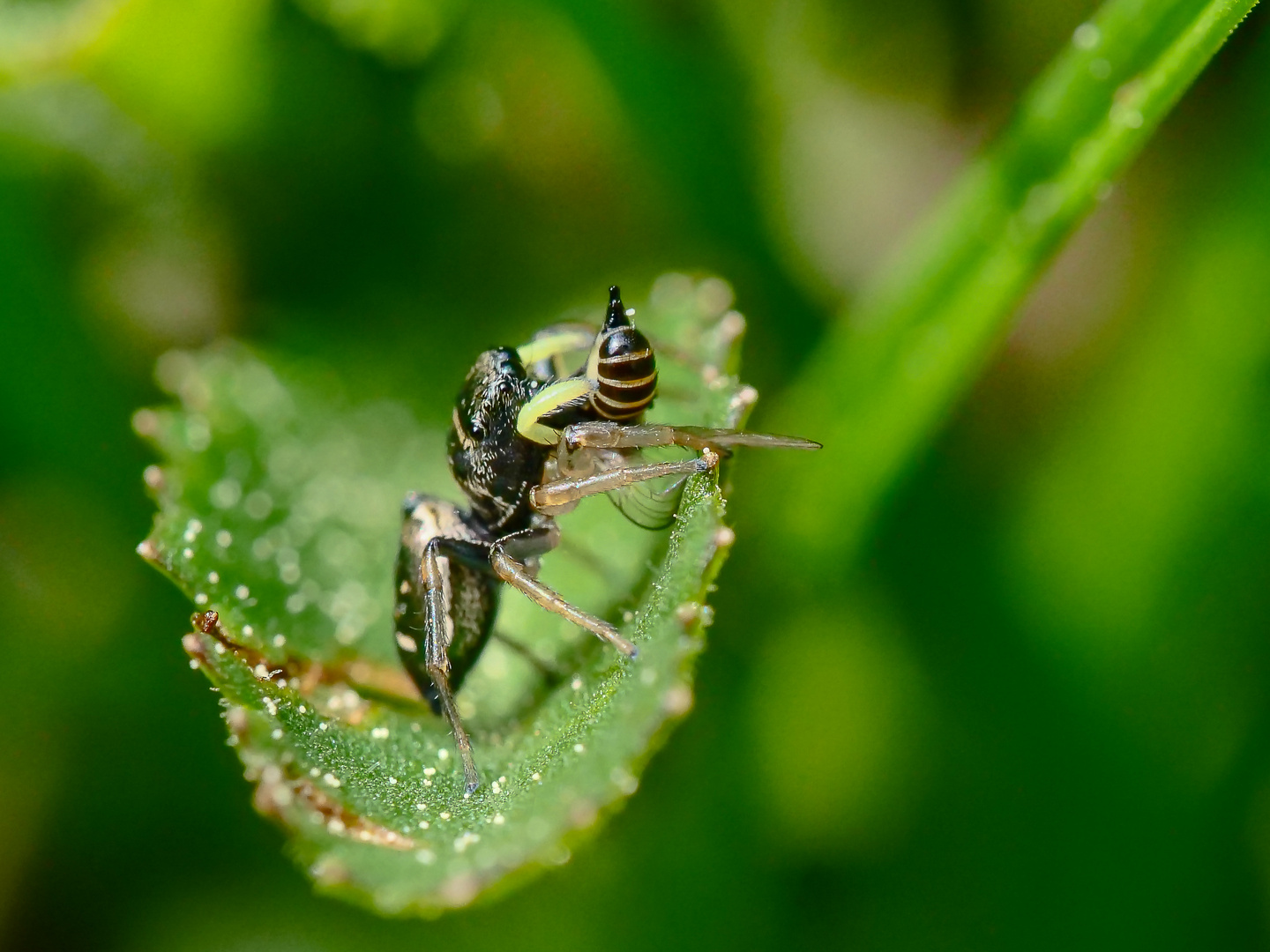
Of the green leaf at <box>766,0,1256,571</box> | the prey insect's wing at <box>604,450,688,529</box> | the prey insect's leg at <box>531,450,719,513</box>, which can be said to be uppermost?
the green leaf at <box>766,0,1256,571</box>

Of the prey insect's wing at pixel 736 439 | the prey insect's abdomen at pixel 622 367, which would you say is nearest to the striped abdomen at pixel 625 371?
the prey insect's abdomen at pixel 622 367

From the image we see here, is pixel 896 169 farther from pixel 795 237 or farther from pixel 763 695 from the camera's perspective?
pixel 763 695

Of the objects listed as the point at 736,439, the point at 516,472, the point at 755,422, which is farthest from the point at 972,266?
the point at 516,472

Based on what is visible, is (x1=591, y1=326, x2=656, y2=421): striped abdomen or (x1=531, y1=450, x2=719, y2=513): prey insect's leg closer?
(x1=531, y1=450, x2=719, y2=513): prey insect's leg

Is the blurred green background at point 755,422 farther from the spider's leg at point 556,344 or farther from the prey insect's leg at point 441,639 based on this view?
the prey insect's leg at point 441,639

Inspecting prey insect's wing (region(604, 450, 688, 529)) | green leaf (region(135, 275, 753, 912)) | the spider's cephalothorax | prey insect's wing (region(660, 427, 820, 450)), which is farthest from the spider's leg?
prey insect's wing (region(660, 427, 820, 450))

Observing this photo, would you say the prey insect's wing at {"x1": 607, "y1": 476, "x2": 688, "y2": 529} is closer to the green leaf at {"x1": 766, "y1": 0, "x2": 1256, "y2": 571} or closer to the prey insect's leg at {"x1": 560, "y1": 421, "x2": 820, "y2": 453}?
the prey insect's leg at {"x1": 560, "y1": 421, "x2": 820, "y2": 453}
